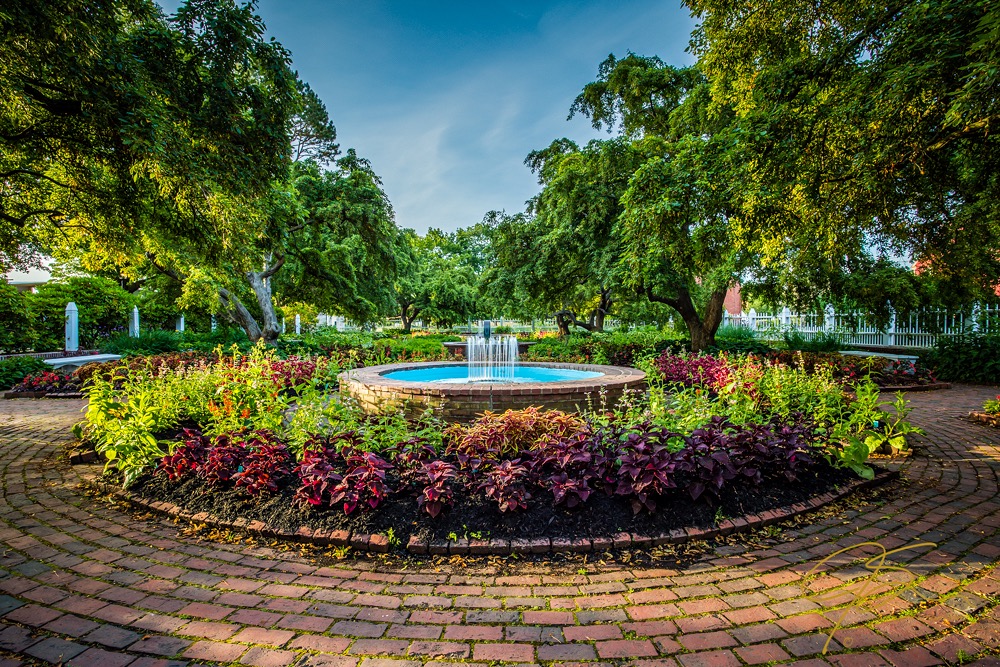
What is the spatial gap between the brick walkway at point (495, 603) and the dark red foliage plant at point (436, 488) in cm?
41

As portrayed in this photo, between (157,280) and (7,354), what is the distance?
5.05 meters

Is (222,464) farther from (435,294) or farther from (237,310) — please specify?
(435,294)

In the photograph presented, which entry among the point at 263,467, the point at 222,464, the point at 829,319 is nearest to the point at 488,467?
the point at 263,467

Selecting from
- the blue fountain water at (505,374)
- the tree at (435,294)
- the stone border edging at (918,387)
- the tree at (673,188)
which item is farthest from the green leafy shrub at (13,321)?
the stone border edging at (918,387)

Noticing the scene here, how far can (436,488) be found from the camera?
300 centimetres

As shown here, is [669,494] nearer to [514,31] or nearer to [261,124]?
[261,124]

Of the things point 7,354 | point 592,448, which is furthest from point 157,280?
point 592,448

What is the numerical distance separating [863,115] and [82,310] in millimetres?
21649

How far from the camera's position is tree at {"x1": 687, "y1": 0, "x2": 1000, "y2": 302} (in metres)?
3.58

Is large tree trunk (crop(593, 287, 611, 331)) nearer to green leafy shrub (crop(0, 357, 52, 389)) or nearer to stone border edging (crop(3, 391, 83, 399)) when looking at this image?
stone border edging (crop(3, 391, 83, 399))

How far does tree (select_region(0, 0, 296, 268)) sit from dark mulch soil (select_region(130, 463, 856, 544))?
3806 mm

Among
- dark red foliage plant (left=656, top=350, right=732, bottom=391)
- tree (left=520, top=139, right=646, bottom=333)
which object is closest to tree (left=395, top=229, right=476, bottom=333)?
tree (left=520, top=139, right=646, bottom=333)

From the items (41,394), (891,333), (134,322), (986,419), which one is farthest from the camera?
(134,322)

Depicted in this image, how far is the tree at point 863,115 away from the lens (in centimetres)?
358
